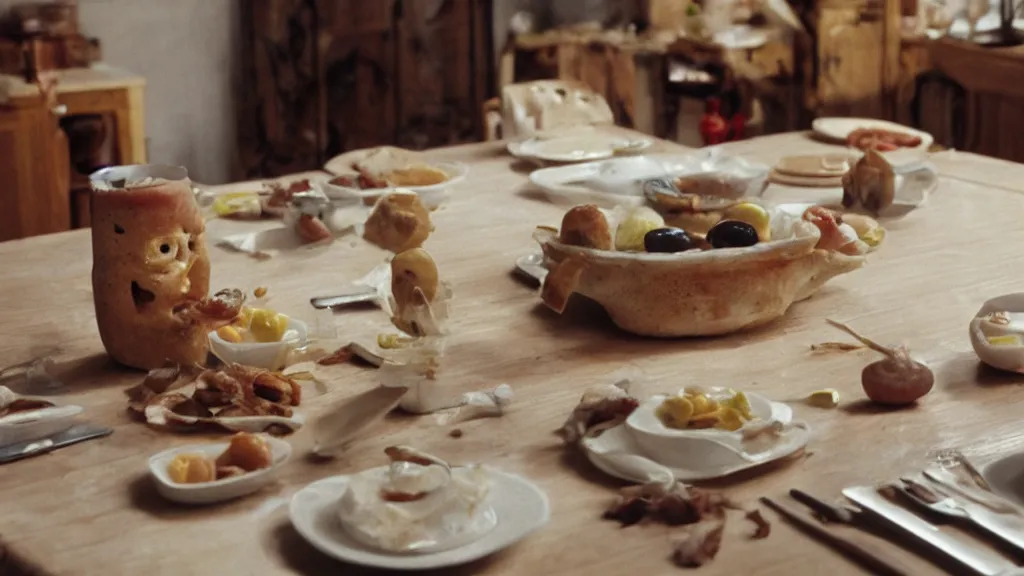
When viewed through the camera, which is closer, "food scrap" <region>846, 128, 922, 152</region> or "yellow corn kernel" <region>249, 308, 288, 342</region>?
"yellow corn kernel" <region>249, 308, 288, 342</region>

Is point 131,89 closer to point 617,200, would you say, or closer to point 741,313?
point 617,200

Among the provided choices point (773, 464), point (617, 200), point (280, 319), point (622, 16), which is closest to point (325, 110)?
point (622, 16)

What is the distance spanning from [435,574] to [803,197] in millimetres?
1458

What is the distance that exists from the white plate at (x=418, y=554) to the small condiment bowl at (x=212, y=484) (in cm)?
5

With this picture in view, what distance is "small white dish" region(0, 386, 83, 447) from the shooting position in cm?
146

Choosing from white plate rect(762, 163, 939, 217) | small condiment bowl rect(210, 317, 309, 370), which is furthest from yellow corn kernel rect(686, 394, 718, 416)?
white plate rect(762, 163, 939, 217)

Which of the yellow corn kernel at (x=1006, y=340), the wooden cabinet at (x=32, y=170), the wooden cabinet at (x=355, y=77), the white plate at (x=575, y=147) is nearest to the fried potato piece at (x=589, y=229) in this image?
the yellow corn kernel at (x=1006, y=340)

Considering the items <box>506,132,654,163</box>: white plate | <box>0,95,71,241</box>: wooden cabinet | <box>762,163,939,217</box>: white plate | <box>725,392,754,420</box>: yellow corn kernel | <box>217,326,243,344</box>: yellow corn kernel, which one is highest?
<box>506,132,654,163</box>: white plate

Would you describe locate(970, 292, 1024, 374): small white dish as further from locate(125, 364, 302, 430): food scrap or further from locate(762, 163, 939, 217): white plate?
locate(125, 364, 302, 430): food scrap

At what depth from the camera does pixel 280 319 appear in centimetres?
168

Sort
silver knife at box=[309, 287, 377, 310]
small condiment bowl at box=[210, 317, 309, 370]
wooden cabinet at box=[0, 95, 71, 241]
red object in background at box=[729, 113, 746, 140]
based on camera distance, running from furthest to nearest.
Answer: red object in background at box=[729, 113, 746, 140], wooden cabinet at box=[0, 95, 71, 241], silver knife at box=[309, 287, 377, 310], small condiment bowl at box=[210, 317, 309, 370]

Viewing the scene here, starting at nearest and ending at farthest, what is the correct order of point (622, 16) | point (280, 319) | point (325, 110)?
point (280, 319)
point (325, 110)
point (622, 16)

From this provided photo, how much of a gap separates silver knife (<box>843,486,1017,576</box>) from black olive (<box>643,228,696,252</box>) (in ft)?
1.69

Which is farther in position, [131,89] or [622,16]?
[622,16]
